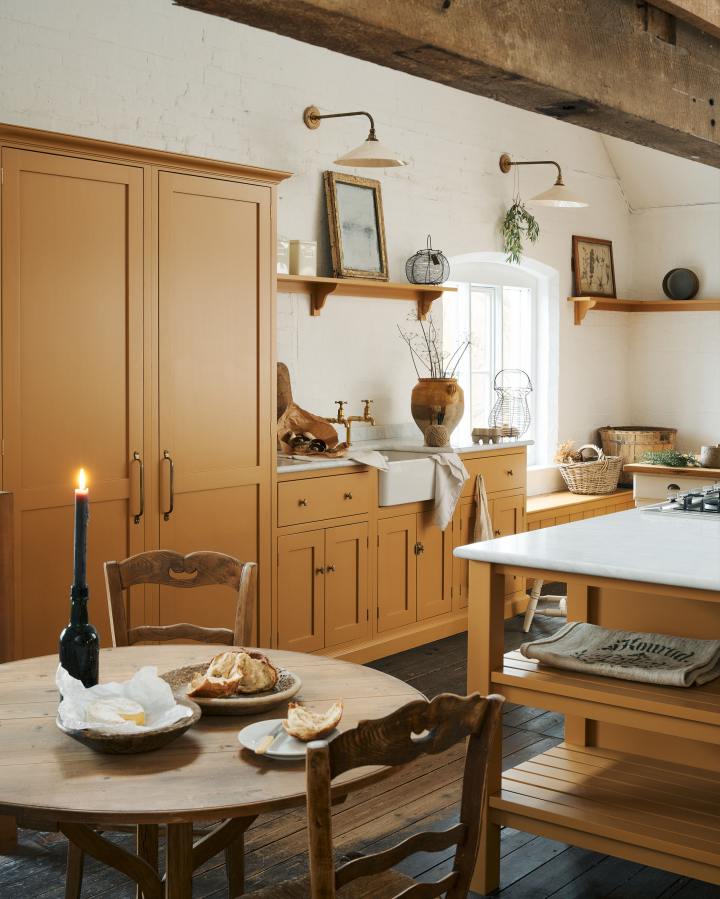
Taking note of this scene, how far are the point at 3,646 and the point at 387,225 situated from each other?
3.51 metres

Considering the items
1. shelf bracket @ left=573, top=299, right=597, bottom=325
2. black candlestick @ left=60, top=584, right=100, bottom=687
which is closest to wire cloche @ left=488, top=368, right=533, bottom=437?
shelf bracket @ left=573, top=299, right=597, bottom=325

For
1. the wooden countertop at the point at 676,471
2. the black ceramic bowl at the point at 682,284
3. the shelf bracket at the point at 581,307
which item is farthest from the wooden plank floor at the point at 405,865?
the black ceramic bowl at the point at 682,284

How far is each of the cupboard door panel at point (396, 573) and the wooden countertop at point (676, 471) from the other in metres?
1.60

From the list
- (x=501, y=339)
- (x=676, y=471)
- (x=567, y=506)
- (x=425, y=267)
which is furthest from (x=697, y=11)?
(x=501, y=339)

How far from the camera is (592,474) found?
721cm

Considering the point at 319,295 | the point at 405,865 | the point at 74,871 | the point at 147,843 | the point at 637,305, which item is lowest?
the point at 405,865

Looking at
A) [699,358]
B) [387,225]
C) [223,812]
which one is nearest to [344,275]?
[387,225]

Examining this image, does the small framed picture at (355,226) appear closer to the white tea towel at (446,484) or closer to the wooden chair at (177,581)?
the white tea towel at (446,484)

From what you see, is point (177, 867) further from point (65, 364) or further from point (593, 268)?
point (593, 268)

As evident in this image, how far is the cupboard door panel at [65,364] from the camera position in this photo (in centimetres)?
367

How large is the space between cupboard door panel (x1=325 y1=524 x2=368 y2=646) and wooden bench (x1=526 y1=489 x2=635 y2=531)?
167 centimetres

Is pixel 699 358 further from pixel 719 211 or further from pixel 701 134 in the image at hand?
pixel 701 134

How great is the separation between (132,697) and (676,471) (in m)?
4.69

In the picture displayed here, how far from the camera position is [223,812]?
1647 mm
